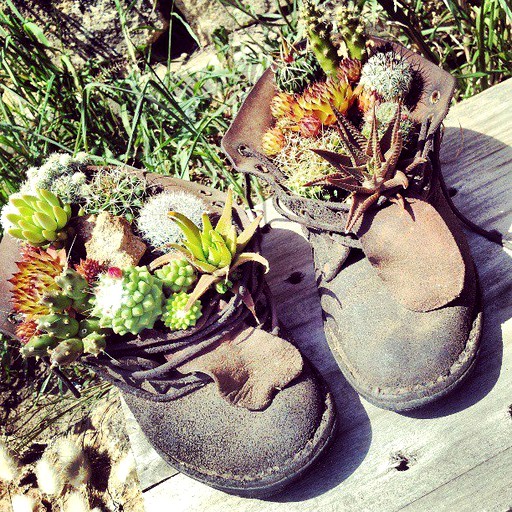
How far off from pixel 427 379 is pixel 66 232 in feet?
4.09

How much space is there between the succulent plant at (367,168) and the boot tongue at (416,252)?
5 centimetres

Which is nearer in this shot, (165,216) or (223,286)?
(223,286)

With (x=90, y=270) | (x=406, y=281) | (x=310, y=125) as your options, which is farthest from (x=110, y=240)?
(x=406, y=281)

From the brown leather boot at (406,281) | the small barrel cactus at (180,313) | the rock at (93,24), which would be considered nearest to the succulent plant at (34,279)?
the small barrel cactus at (180,313)

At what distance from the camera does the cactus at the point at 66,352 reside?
1602 mm

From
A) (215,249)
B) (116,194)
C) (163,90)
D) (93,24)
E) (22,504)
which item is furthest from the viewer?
(93,24)

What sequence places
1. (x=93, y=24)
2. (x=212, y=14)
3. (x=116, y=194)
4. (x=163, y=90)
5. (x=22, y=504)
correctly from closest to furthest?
(x=116, y=194)
(x=22, y=504)
(x=163, y=90)
(x=93, y=24)
(x=212, y=14)

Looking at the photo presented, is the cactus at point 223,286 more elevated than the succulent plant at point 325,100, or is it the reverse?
the succulent plant at point 325,100

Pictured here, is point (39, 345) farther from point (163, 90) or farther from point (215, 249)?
point (163, 90)

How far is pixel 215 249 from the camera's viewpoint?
5.71 feet

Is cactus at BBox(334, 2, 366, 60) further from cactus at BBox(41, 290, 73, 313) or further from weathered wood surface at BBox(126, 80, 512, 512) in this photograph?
cactus at BBox(41, 290, 73, 313)

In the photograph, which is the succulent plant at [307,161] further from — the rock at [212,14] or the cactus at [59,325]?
the rock at [212,14]

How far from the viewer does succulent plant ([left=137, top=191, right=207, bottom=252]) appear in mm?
1913

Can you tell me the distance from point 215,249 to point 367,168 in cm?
51
